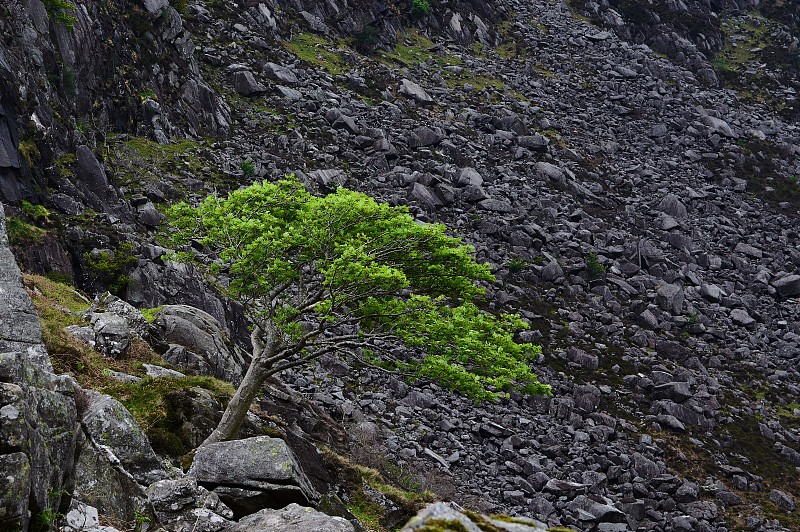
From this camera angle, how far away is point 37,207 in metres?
32.3

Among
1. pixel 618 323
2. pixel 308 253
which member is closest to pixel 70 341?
pixel 308 253

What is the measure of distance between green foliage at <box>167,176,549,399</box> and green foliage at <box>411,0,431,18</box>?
76.5 meters

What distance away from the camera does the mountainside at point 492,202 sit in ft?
105

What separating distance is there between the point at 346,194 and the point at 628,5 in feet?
328

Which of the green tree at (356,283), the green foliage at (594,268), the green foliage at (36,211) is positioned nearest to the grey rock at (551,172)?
the green foliage at (594,268)

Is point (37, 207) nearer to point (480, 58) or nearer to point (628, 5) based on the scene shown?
point (480, 58)

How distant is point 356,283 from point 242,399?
4453 mm

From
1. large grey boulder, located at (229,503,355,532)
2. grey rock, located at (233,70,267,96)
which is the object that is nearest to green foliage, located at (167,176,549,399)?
large grey boulder, located at (229,503,355,532)

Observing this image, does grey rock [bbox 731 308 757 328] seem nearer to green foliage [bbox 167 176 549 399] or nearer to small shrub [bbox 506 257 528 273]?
small shrub [bbox 506 257 528 273]

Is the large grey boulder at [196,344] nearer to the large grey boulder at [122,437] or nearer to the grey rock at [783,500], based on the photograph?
the large grey boulder at [122,437]

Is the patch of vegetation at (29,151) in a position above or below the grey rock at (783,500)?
above

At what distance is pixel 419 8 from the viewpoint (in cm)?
8806

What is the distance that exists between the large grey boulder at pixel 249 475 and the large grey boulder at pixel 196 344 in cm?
860

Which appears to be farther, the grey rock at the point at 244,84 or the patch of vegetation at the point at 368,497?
the grey rock at the point at 244,84
